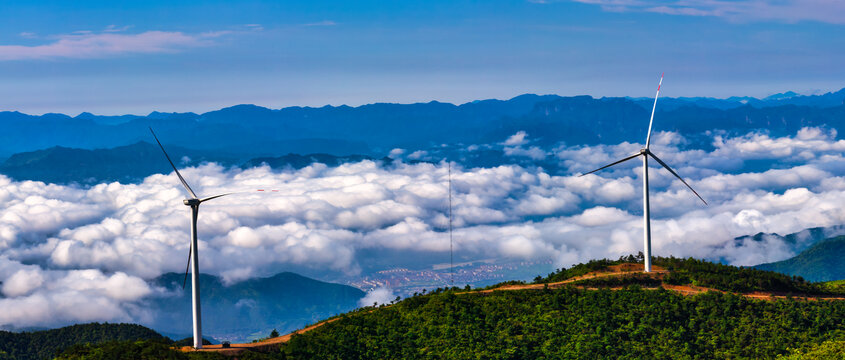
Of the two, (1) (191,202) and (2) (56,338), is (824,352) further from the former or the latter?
(2) (56,338)

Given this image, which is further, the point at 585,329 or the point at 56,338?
the point at 56,338

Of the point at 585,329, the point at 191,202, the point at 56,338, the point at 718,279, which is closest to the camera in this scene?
the point at 191,202

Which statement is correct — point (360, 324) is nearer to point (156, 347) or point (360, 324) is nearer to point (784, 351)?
point (156, 347)

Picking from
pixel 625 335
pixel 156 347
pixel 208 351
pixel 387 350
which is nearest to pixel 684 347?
pixel 625 335

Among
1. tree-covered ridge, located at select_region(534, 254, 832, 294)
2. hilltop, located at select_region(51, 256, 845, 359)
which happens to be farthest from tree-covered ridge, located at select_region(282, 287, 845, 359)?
tree-covered ridge, located at select_region(534, 254, 832, 294)

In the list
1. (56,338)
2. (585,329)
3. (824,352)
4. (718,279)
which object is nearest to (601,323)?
(585,329)
